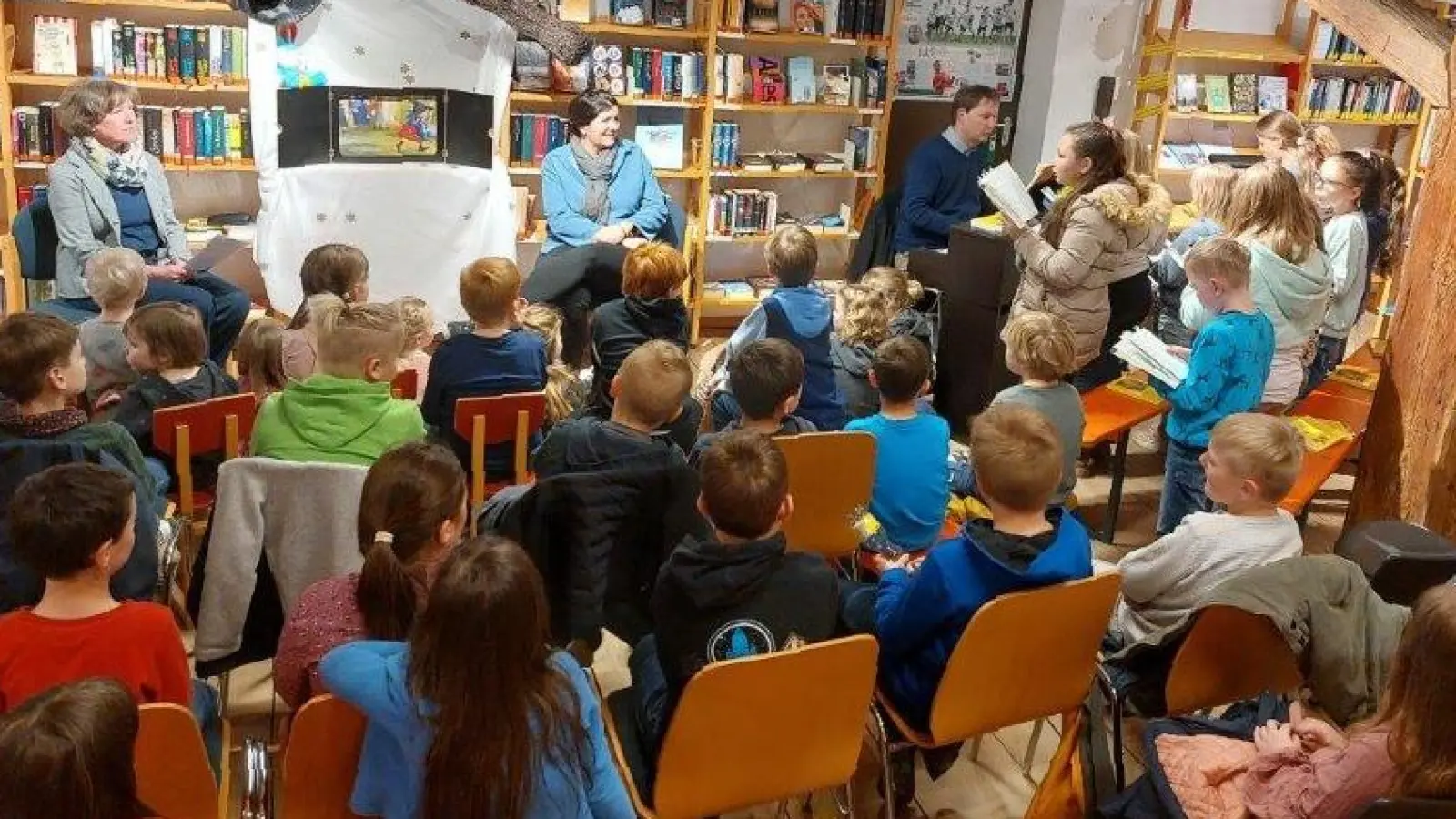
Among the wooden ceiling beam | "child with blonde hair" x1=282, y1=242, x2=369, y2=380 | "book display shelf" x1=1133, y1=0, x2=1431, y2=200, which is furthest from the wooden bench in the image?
"book display shelf" x1=1133, y1=0, x2=1431, y2=200

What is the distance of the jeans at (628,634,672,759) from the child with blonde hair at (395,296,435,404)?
1.67 meters

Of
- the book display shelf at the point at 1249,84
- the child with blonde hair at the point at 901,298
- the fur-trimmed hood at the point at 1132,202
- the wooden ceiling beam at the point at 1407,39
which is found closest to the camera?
the wooden ceiling beam at the point at 1407,39

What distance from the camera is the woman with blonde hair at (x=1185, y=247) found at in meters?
4.71

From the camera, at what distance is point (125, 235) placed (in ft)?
16.4

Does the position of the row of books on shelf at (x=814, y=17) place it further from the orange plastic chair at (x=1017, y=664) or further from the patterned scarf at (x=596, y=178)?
the orange plastic chair at (x=1017, y=664)

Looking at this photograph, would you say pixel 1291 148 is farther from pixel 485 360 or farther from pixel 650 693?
pixel 650 693

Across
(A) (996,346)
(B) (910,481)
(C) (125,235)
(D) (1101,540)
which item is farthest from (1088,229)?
(C) (125,235)

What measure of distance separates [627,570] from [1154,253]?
3.31m

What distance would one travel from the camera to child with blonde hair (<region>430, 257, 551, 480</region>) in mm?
3637

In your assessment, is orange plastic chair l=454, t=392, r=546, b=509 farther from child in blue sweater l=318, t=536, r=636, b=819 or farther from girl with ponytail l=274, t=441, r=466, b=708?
child in blue sweater l=318, t=536, r=636, b=819

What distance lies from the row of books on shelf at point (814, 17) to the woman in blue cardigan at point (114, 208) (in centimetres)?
278

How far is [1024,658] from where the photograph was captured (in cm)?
250

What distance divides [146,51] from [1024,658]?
475 centimetres

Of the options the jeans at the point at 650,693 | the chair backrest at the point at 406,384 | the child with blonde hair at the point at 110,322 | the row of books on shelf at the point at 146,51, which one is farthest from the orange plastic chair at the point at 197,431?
the row of books on shelf at the point at 146,51
